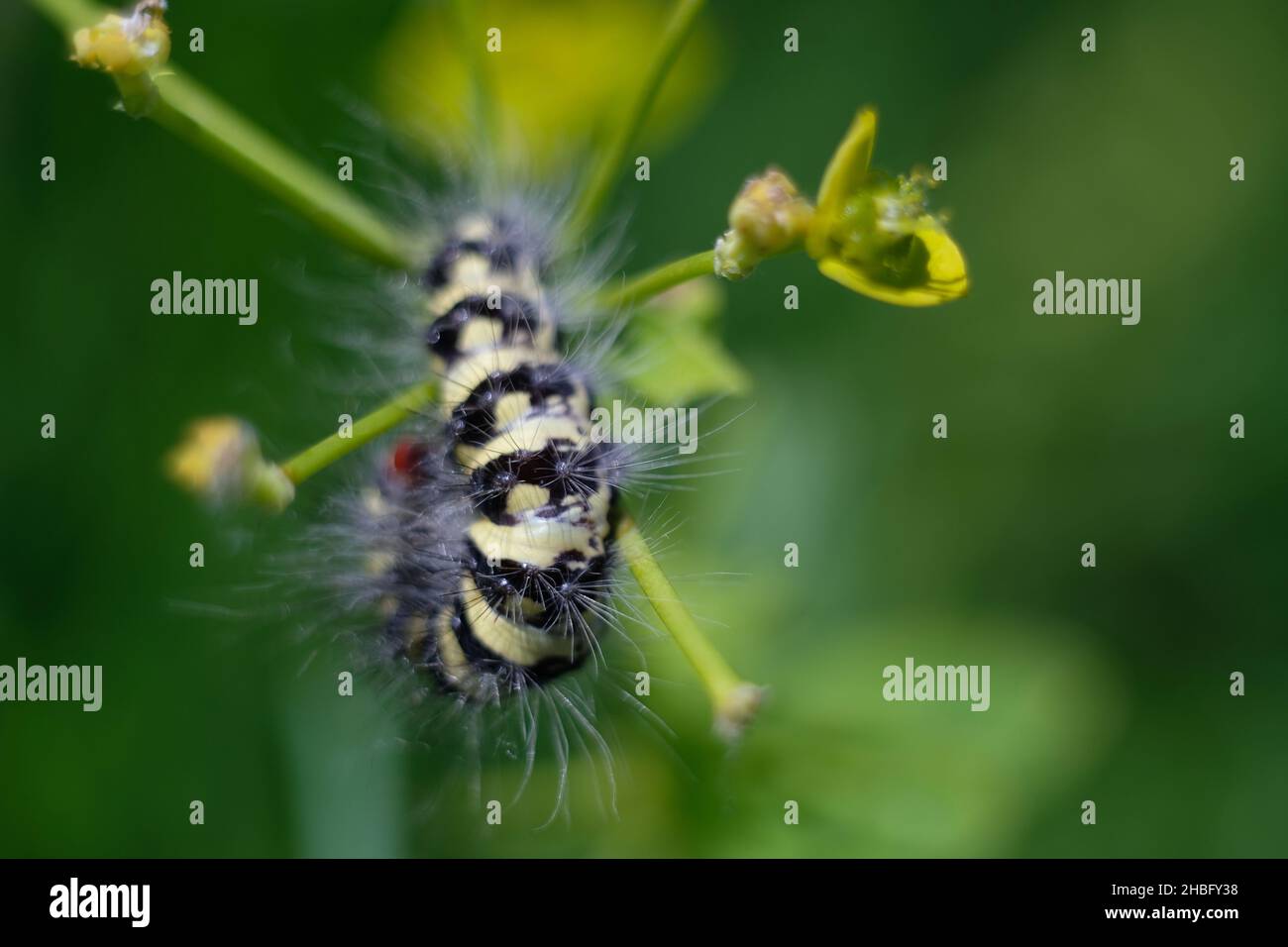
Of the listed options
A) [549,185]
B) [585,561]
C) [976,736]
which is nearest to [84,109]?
[549,185]

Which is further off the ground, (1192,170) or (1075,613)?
(1192,170)

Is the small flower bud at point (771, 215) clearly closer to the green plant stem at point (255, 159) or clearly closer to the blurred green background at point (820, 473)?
the green plant stem at point (255, 159)

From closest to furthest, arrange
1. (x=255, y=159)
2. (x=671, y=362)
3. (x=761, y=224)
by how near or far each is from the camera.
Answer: (x=761, y=224)
(x=255, y=159)
(x=671, y=362)

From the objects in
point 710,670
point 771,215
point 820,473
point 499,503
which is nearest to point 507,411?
point 499,503

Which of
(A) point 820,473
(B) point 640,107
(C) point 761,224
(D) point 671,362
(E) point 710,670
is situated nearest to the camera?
(E) point 710,670

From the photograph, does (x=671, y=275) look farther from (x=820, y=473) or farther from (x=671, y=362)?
(x=820, y=473)

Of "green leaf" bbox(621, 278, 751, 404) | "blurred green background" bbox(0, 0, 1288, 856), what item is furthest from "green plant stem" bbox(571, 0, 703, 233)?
"blurred green background" bbox(0, 0, 1288, 856)

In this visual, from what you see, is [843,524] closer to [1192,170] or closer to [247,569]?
[247,569]
